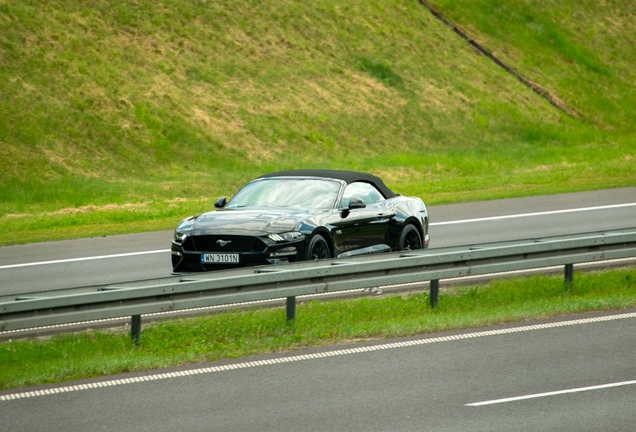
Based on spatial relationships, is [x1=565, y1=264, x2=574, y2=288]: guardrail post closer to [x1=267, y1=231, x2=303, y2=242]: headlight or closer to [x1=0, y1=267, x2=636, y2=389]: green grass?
[x1=0, y1=267, x2=636, y2=389]: green grass

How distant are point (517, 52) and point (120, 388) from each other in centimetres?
3942

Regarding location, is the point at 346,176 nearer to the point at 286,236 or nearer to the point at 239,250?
the point at 286,236

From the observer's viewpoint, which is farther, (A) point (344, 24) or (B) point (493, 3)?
(B) point (493, 3)

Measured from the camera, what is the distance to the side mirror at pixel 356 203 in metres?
13.7

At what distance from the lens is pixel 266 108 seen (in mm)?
34000

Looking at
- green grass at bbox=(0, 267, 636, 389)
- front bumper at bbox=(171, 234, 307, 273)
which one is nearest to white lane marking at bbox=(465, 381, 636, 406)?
green grass at bbox=(0, 267, 636, 389)

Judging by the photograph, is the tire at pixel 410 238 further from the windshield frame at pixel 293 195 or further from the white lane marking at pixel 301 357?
the white lane marking at pixel 301 357

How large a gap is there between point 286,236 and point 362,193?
225cm

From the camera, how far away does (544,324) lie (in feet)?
36.3

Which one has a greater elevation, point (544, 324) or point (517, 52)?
point (517, 52)

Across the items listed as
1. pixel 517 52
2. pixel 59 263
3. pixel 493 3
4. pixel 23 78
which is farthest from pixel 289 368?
pixel 493 3

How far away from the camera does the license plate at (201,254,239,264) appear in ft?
41.9

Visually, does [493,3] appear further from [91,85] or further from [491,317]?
[491,317]

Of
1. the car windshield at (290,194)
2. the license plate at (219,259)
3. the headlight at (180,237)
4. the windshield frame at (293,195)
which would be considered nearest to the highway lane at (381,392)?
the license plate at (219,259)
